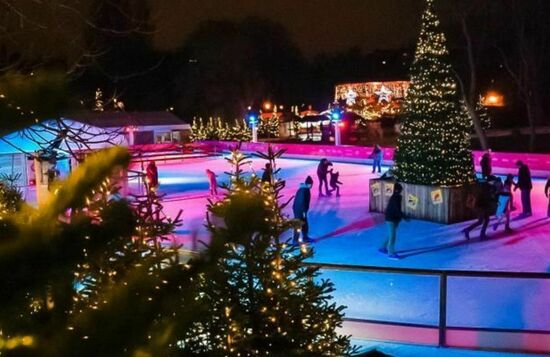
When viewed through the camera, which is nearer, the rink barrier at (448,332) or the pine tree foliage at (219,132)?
the rink barrier at (448,332)

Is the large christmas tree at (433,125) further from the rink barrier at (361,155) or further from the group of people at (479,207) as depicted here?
the rink barrier at (361,155)

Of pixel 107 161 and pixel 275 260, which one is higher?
pixel 107 161

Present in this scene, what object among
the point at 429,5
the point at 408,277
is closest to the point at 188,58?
the point at 429,5

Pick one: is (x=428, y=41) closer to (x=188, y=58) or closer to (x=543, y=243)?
(x=543, y=243)

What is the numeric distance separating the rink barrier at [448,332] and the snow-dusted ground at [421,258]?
0.22 metres

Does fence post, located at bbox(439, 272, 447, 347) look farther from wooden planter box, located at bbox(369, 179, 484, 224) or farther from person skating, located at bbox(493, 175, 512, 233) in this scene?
wooden planter box, located at bbox(369, 179, 484, 224)

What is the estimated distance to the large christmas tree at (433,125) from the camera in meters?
16.6

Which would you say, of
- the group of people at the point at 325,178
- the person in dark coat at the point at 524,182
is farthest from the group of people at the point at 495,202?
the group of people at the point at 325,178

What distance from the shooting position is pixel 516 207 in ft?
56.0

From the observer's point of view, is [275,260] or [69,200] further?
[275,260]

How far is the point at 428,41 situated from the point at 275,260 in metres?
14.0

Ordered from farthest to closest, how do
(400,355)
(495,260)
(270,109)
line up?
(270,109), (495,260), (400,355)

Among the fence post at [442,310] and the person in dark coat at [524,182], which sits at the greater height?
the person in dark coat at [524,182]

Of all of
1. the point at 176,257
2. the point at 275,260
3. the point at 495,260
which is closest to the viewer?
the point at 176,257
